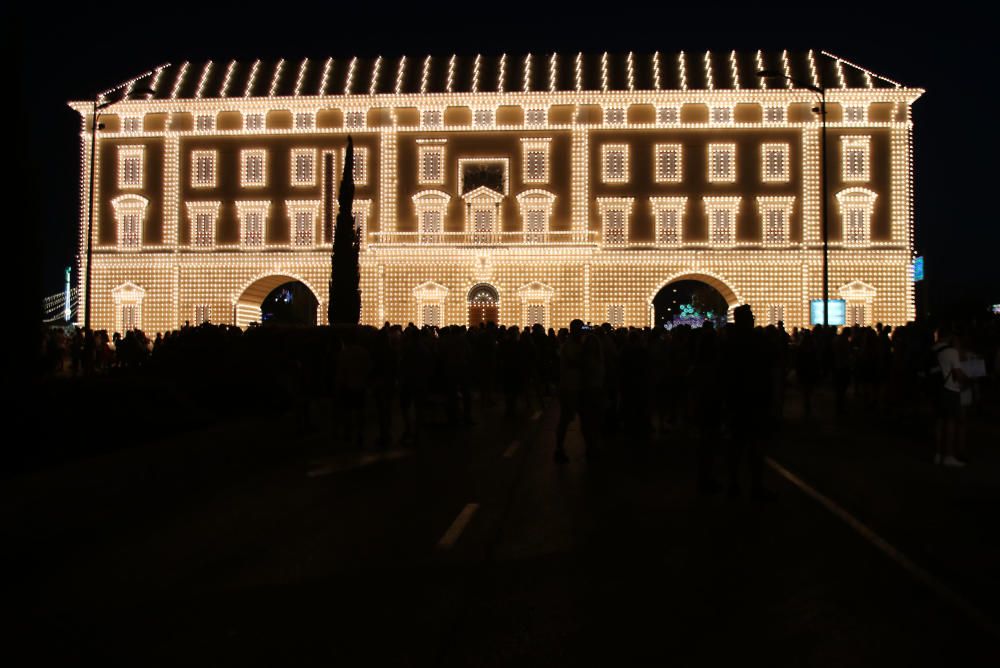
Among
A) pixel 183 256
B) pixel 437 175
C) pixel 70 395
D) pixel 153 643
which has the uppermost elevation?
pixel 437 175

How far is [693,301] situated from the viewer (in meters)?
105

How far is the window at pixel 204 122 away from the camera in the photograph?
53750 millimetres

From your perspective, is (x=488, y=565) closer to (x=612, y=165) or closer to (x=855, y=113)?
(x=612, y=165)

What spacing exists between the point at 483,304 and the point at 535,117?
10178 mm

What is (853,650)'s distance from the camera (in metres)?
5.85

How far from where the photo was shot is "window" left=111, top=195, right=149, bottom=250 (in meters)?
54.3

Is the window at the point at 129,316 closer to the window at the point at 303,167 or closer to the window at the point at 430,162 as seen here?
the window at the point at 303,167

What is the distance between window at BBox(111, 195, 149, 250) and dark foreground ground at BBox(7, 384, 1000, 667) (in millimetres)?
43778

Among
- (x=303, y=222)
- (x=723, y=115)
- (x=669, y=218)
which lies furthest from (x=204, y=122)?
(x=723, y=115)

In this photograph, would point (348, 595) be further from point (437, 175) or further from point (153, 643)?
point (437, 175)

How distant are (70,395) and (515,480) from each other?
6339 mm

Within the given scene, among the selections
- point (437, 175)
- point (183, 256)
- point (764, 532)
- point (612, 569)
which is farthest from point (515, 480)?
point (183, 256)

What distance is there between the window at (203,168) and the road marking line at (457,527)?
4707 centimetres

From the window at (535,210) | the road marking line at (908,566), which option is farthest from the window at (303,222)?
the road marking line at (908,566)
